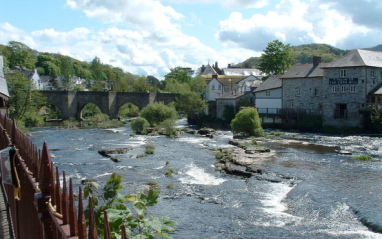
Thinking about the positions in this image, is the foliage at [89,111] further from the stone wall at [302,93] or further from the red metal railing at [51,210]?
the red metal railing at [51,210]

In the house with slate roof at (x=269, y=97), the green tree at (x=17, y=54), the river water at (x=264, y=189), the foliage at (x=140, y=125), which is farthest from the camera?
the green tree at (x=17, y=54)

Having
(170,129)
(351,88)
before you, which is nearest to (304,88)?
(351,88)

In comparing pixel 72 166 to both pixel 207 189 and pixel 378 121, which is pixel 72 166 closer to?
pixel 207 189

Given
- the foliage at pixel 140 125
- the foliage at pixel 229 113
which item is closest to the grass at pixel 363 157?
the foliage at pixel 140 125

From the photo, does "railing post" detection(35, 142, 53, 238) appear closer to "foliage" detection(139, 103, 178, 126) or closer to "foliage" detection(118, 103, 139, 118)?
"foliage" detection(139, 103, 178, 126)

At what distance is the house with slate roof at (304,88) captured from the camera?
50.2 meters

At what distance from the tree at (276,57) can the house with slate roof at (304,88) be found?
60.5 feet

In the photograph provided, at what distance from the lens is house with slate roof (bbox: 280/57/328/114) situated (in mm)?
50250

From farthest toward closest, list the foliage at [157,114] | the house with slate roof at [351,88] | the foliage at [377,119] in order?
the foliage at [157,114] → the house with slate roof at [351,88] → the foliage at [377,119]

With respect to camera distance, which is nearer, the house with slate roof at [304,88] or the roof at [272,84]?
the house with slate roof at [304,88]

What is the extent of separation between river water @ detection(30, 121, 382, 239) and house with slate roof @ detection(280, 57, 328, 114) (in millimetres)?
17936

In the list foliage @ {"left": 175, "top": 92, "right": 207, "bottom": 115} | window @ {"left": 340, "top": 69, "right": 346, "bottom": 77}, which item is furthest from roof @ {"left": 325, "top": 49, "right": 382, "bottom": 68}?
foliage @ {"left": 175, "top": 92, "right": 207, "bottom": 115}

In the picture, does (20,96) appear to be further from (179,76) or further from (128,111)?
(179,76)

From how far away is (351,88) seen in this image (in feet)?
150
